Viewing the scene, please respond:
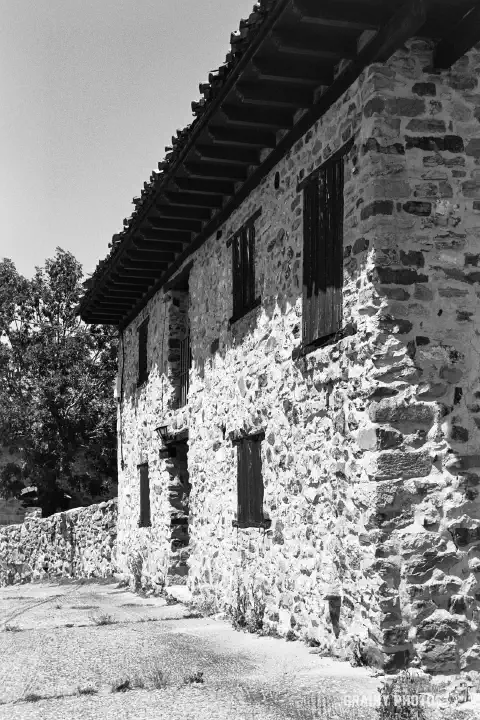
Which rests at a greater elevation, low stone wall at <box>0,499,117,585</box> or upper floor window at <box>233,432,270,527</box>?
upper floor window at <box>233,432,270,527</box>

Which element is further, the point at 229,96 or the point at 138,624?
the point at 138,624

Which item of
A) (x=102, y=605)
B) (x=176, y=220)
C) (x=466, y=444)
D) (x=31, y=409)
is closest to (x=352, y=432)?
(x=466, y=444)

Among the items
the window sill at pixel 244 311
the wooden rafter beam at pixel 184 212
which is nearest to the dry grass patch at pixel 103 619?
the window sill at pixel 244 311

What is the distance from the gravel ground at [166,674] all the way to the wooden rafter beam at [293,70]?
4832 millimetres

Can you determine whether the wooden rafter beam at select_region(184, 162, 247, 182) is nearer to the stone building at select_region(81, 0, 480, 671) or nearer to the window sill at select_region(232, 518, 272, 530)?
the stone building at select_region(81, 0, 480, 671)

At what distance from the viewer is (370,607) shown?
6762 mm

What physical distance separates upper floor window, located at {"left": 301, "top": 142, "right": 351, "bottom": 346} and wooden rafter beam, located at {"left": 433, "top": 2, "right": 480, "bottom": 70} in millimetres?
984

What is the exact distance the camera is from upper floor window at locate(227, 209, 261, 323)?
33.0ft

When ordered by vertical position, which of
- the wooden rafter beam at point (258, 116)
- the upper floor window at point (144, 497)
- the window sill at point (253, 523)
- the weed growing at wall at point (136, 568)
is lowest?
the weed growing at wall at point (136, 568)

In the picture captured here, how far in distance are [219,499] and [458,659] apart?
4741 mm

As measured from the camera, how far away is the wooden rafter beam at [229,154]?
9.38 metres

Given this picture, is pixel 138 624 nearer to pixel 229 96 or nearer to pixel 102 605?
pixel 102 605

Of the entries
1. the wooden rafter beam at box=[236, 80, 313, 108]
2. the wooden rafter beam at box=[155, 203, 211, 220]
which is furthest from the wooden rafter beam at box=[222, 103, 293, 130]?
the wooden rafter beam at box=[155, 203, 211, 220]

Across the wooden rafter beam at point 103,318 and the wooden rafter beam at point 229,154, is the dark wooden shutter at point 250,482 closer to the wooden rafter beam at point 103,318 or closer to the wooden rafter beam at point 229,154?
the wooden rafter beam at point 229,154
